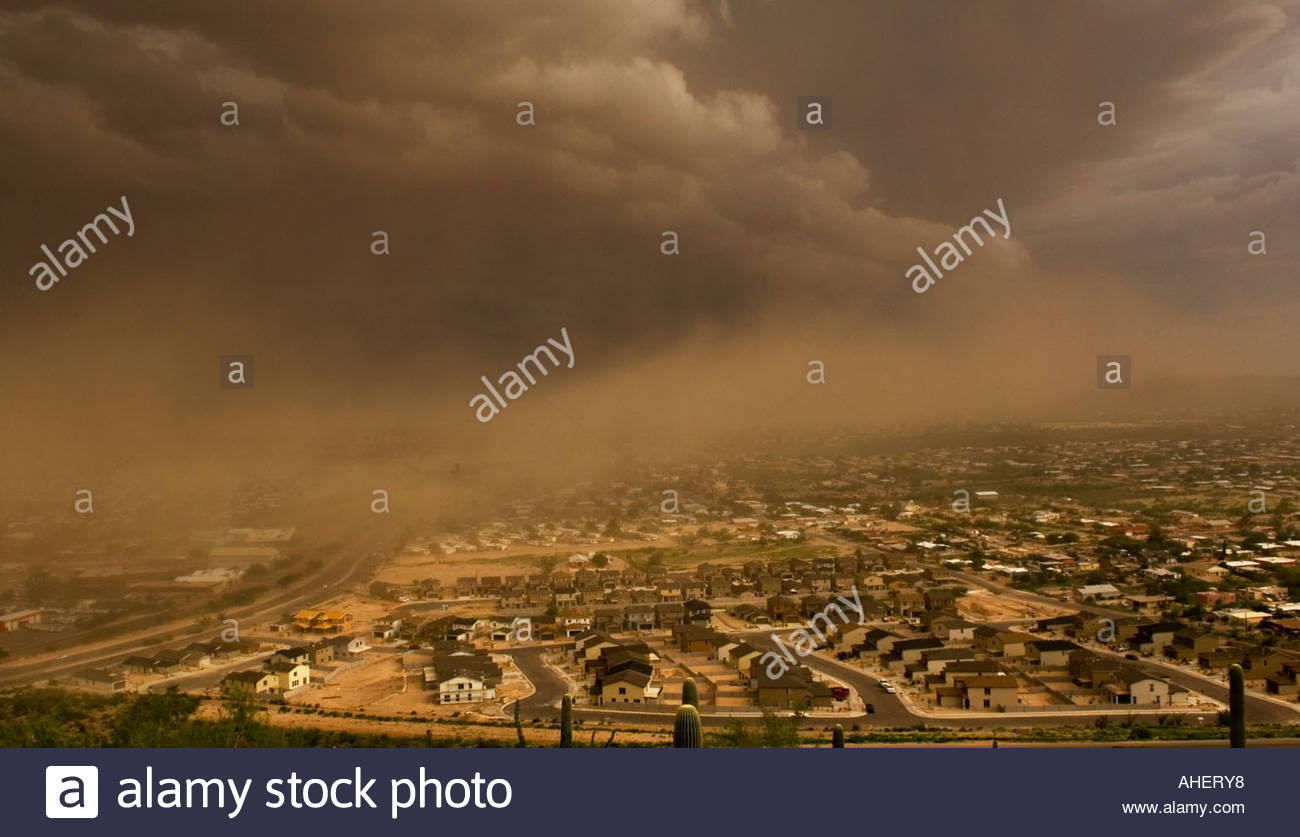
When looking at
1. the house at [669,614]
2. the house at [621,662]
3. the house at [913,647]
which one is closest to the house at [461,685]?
the house at [621,662]

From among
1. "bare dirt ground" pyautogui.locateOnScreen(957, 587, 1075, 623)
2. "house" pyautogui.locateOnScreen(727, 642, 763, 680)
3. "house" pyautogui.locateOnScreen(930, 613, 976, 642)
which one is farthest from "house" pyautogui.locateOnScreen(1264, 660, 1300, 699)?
"house" pyautogui.locateOnScreen(727, 642, 763, 680)

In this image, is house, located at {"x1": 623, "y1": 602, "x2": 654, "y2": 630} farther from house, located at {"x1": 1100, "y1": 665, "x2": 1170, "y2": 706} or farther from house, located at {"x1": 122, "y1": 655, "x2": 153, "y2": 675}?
house, located at {"x1": 122, "y1": 655, "x2": 153, "y2": 675}

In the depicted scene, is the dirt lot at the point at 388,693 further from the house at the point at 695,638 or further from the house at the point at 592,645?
the house at the point at 695,638

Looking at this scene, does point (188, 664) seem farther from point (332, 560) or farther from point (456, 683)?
point (332, 560)

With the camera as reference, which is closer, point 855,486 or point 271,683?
point 271,683
